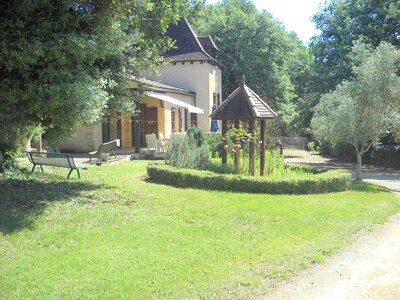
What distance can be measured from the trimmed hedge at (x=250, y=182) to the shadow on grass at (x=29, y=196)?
2.90m

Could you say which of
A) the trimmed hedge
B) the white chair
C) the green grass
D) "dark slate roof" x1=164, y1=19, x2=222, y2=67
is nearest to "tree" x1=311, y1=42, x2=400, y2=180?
the trimmed hedge

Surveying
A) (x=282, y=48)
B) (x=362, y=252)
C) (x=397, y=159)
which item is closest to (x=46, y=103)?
(x=362, y=252)

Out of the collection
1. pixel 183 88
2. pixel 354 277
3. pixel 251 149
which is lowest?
pixel 354 277

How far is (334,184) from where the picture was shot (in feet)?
42.7

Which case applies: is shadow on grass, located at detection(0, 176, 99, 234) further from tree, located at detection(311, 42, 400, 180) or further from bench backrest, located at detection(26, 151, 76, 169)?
tree, located at detection(311, 42, 400, 180)

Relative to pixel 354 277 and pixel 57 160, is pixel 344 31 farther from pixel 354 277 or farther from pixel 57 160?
pixel 354 277

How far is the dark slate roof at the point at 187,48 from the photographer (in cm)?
3186

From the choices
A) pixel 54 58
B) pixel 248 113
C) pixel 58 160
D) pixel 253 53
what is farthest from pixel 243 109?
pixel 253 53

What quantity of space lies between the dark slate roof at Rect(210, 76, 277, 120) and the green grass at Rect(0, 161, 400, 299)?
3506 millimetres

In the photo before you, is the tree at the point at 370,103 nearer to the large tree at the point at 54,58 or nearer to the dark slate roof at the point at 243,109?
the dark slate roof at the point at 243,109

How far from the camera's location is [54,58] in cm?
772

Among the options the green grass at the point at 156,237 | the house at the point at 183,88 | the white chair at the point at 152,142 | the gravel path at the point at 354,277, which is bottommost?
the gravel path at the point at 354,277

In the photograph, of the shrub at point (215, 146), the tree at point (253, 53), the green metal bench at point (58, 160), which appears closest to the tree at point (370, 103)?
the shrub at point (215, 146)

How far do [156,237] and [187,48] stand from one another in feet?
90.5
